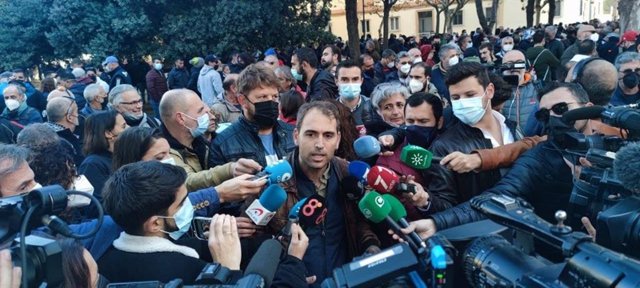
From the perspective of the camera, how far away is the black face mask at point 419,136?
132 inches

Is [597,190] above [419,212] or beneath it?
above

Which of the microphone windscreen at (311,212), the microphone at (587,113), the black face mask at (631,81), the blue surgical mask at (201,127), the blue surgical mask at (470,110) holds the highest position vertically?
the microphone at (587,113)

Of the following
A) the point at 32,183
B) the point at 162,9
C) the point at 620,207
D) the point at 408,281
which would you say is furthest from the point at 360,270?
the point at 162,9

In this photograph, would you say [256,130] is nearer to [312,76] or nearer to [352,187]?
[352,187]

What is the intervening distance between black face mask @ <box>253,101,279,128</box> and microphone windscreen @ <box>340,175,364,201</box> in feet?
3.52

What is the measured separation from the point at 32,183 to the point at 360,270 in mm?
2072

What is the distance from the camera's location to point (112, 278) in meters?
2.06

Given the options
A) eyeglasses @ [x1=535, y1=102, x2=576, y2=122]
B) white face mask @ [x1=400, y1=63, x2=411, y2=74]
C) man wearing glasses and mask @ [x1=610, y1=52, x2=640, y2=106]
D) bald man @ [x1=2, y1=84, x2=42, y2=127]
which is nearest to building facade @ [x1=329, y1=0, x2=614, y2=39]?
white face mask @ [x1=400, y1=63, x2=411, y2=74]

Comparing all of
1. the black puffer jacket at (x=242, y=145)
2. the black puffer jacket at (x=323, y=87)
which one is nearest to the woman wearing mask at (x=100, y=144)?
the black puffer jacket at (x=242, y=145)

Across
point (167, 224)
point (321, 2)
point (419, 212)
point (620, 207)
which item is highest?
point (321, 2)

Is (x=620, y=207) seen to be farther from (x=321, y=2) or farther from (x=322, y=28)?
(x=321, y=2)

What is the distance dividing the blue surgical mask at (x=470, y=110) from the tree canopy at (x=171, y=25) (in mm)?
13487

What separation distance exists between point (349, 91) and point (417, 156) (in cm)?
286

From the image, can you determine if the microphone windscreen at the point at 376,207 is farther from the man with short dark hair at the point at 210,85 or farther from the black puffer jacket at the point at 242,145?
the man with short dark hair at the point at 210,85
